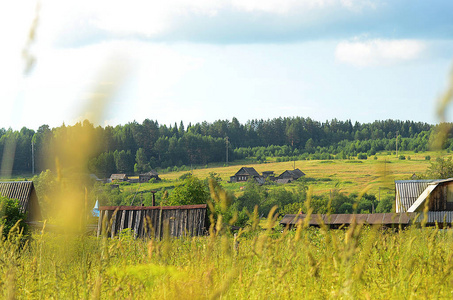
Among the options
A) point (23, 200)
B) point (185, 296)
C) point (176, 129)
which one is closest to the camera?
point (185, 296)

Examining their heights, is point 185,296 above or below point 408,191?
above

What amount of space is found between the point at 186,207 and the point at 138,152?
117 metres

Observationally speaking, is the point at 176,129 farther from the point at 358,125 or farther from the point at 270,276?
the point at 270,276

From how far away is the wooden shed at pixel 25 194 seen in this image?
1366 inches

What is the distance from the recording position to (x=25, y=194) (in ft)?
115

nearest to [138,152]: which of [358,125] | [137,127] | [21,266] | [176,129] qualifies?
[137,127]

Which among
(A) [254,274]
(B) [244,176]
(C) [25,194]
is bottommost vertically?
(B) [244,176]

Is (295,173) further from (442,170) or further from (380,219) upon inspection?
(380,219)

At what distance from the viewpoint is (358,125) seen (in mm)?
185000

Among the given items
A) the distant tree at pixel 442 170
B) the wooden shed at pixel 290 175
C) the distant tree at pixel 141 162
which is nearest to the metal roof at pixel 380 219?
the distant tree at pixel 442 170

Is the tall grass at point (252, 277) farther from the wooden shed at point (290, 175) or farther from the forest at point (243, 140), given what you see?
the wooden shed at point (290, 175)

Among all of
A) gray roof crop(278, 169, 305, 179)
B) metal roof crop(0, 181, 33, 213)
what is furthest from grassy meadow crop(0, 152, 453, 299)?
gray roof crop(278, 169, 305, 179)

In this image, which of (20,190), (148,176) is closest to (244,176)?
(148,176)

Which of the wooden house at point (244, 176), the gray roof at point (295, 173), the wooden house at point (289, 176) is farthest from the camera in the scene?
the gray roof at point (295, 173)
